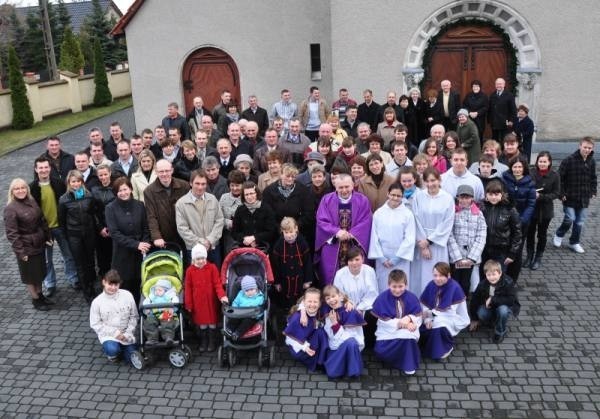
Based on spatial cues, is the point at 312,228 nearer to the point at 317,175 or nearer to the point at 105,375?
the point at 317,175

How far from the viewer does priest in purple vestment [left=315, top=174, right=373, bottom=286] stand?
7.22m

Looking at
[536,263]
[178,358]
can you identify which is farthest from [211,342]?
[536,263]

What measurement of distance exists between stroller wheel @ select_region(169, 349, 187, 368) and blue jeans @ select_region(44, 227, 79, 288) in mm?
2834

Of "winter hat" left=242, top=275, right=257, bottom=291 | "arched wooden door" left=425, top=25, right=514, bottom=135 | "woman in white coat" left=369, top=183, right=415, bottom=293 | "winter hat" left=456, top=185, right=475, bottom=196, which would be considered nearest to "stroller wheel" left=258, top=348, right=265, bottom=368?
"winter hat" left=242, top=275, right=257, bottom=291

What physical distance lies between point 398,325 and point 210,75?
39.4 ft

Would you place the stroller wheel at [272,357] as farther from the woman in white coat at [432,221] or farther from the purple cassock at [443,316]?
the woman in white coat at [432,221]

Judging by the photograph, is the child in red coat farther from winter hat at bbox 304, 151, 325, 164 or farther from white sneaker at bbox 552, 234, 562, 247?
white sneaker at bbox 552, 234, 562, 247

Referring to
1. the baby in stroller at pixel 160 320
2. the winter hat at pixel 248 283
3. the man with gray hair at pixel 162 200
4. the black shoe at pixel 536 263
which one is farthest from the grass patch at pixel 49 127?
the black shoe at pixel 536 263

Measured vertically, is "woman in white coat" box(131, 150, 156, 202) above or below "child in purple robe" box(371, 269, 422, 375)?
above

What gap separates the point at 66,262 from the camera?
8.85m

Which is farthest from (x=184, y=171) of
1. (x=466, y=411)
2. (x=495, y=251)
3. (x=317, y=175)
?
(x=466, y=411)

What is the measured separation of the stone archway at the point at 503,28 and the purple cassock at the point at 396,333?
8.60m

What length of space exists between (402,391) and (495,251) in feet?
7.75

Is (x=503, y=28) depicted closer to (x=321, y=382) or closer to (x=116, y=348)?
(x=321, y=382)
